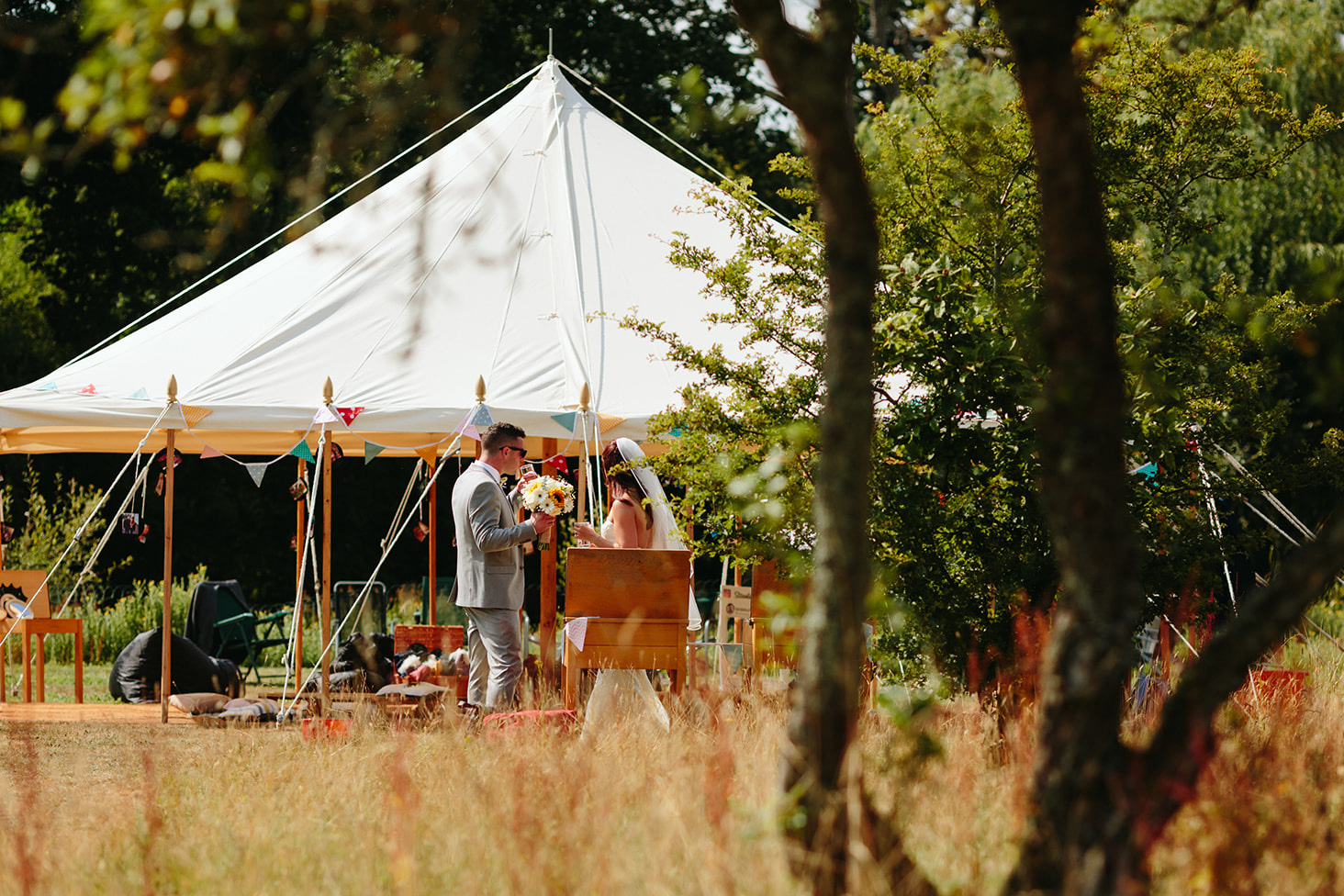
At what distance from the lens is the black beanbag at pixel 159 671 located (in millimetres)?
9891

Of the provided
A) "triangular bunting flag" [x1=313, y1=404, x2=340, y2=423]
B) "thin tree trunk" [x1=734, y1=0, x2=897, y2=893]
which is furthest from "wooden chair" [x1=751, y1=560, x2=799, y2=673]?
"triangular bunting flag" [x1=313, y1=404, x2=340, y2=423]

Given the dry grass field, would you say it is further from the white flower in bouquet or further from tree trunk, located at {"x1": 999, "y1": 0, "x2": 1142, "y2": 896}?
the white flower in bouquet

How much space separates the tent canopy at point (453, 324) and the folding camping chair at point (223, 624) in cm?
126

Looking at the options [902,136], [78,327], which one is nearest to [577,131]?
[902,136]

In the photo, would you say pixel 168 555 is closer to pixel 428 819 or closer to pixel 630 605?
pixel 630 605

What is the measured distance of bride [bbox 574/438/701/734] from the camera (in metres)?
6.81

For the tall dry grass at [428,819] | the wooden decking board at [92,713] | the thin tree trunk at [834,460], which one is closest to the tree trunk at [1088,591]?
the thin tree trunk at [834,460]

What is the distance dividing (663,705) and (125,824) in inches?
113

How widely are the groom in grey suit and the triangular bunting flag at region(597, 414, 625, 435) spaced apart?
3.54 ft

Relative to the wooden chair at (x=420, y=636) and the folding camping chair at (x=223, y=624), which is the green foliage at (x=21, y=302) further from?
the wooden chair at (x=420, y=636)

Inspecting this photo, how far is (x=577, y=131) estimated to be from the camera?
11.2 metres

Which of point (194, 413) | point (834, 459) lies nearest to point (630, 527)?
point (194, 413)

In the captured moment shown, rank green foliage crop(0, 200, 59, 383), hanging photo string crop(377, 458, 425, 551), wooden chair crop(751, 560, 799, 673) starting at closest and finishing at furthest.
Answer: wooden chair crop(751, 560, 799, 673) < hanging photo string crop(377, 458, 425, 551) < green foliage crop(0, 200, 59, 383)

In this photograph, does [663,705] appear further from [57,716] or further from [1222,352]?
[57,716]
